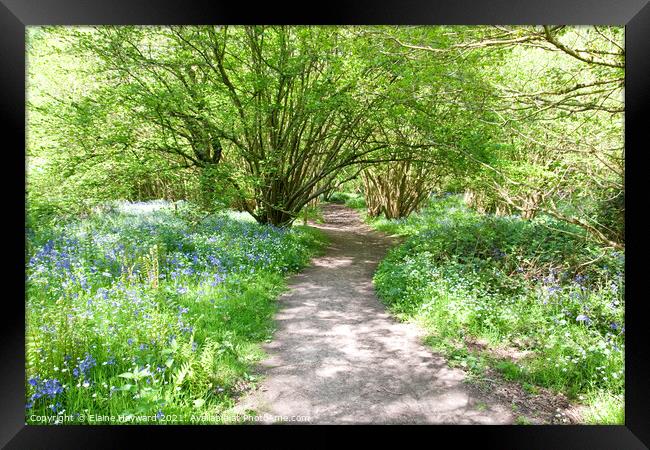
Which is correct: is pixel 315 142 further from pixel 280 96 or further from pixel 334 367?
pixel 334 367

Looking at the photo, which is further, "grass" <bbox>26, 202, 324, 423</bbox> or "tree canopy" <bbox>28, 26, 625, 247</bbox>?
"tree canopy" <bbox>28, 26, 625, 247</bbox>

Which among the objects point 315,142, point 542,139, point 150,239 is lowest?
point 150,239

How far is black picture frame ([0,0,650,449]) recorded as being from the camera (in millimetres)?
2318

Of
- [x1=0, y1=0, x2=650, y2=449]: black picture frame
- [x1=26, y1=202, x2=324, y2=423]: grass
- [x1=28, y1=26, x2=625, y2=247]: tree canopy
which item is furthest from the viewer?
[x1=28, y1=26, x2=625, y2=247]: tree canopy

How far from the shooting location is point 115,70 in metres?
5.88

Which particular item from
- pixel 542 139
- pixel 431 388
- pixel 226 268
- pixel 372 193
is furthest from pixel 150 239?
pixel 372 193

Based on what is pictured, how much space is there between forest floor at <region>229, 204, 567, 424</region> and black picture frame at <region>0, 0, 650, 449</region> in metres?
0.51

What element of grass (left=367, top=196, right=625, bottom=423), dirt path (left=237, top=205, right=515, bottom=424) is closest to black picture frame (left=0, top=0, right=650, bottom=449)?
dirt path (left=237, top=205, right=515, bottom=424)

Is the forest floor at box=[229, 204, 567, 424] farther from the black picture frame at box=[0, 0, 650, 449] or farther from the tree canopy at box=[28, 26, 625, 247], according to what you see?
the tree canopy at box=[28, 26, 625, 247]

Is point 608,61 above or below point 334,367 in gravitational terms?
above

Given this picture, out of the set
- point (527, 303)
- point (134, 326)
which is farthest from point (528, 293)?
point (134, 326)

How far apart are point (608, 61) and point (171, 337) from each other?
16.4 ft
